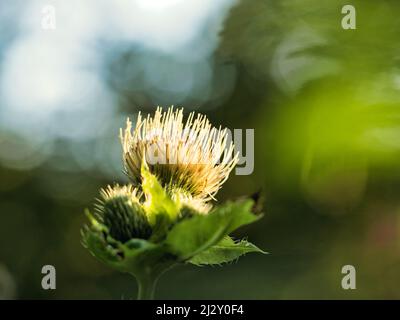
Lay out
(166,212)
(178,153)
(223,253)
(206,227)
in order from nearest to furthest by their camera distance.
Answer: (206,227), (166,212), (223,253), (178,153)

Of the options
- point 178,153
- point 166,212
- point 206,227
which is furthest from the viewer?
point 178,153

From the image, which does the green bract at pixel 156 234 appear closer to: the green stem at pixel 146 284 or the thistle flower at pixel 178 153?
Answer: the green stem at pixel 146 284

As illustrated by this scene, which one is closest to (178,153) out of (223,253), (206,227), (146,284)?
(223,253)

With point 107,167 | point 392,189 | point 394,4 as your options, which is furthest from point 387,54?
point 107,167

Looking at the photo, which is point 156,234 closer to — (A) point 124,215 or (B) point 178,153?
(A) point 124,215

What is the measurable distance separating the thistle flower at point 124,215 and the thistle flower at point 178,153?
0.35m

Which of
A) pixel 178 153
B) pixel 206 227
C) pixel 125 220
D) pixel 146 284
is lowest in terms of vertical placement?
pixel 146 284

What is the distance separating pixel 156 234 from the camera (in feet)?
10.1

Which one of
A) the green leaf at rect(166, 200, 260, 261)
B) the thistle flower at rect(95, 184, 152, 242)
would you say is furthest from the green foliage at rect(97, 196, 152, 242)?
the green leaf at rect(166, 200, 260, 261)

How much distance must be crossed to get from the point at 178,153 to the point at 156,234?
0.80 m

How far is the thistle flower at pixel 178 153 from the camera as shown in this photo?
3682 millimetres

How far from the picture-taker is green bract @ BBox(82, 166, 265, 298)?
108 inches

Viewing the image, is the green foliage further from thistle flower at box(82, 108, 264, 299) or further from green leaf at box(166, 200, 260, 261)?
green leaf at box(166, 200, 260, 261)

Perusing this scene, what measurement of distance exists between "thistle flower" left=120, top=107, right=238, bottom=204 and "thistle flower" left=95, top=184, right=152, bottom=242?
350 millimetres
